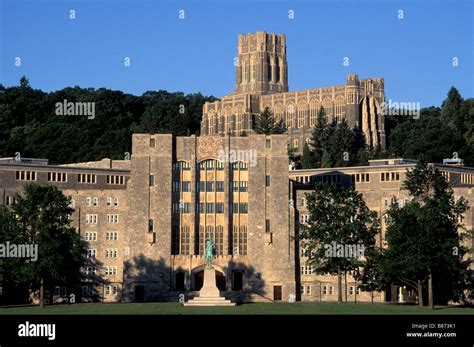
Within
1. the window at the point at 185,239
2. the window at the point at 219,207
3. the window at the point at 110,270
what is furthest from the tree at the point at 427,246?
the window at the point at 110,270

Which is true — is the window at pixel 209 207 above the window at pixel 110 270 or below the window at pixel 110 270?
above

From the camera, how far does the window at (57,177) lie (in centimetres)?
15438

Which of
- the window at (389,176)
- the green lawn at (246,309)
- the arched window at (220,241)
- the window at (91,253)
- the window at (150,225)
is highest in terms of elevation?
the window at (389,176)

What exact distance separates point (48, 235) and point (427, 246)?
3849 cm

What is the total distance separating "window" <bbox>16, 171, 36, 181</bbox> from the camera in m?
151

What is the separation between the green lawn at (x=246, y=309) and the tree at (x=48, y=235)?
3.61 meters

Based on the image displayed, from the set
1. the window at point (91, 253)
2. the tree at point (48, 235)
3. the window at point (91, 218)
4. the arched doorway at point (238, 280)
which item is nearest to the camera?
the tree at point (48, 235)

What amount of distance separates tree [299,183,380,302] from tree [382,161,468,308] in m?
5.62

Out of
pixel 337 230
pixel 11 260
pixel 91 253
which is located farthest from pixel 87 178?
pixel 337 230

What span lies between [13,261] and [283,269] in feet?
109

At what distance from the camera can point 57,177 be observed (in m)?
155

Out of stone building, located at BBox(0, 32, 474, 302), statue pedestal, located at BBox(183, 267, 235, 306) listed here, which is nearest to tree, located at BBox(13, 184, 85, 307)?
statue pedestal, located at BBox(183, 267, 235, 306)

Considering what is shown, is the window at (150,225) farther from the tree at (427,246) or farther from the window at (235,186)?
the tree at (427,246)
